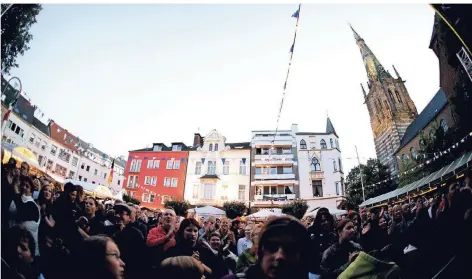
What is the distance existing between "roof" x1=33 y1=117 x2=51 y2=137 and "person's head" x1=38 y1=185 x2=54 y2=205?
651 millimetres

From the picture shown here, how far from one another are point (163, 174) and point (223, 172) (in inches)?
74.4

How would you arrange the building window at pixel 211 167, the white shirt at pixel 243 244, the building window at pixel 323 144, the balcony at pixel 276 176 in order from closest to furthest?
the white shirt at pixel 243 244
the building window at pixel 211 167
the balcony at pixel 276 176
the building window at pixel 323 144

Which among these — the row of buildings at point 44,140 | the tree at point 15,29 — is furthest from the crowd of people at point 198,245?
the tree at point 15,29

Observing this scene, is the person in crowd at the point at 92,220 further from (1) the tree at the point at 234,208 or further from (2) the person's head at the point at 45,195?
(1) the tree at the point at 234,208

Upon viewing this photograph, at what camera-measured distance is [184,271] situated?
5.49ft

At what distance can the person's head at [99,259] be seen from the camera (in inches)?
60.1

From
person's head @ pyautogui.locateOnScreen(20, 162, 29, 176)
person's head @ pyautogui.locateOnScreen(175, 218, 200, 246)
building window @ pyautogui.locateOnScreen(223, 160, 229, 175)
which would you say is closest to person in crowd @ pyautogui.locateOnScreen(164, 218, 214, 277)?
person's head @ pyautogui.locateOnScreen(175, 218, 200, 246)

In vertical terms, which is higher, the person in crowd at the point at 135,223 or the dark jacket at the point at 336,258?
the person in crowd at the point at 135,223

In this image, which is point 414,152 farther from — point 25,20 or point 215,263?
point 25,20

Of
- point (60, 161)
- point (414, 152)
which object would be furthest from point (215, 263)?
point (414, 152)

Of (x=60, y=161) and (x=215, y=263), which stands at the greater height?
(x=60, y=161)

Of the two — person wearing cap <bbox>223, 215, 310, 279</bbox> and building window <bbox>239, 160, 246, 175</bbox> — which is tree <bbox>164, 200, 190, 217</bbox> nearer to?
building window <bbox>239, 160, 246, 175</bbox>

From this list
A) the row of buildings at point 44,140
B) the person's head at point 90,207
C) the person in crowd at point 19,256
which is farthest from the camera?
the person's head at point 90,207

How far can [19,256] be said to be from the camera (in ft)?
5.55
